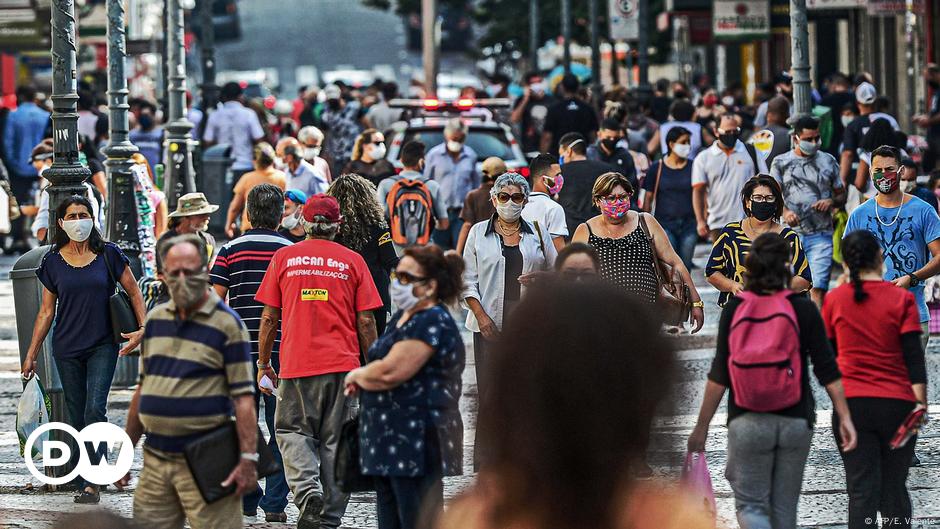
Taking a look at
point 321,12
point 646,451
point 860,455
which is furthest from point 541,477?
point 321,12

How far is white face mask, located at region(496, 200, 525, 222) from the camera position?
33.4 feet

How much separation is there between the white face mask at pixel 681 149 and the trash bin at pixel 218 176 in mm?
9005

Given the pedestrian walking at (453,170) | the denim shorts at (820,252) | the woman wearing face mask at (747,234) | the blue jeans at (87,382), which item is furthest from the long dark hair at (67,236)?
the pedestrian walking at (453,170)

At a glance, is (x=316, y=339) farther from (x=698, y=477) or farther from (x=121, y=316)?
(x=698, y=477)

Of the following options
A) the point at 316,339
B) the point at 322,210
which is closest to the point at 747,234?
the point at 322,210

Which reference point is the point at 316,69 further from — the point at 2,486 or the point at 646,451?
the point at 646,451

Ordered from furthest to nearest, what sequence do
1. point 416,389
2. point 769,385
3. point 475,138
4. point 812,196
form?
point 475,138
point 812,196
point 416,389
point 769,385

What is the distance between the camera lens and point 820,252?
13.2m

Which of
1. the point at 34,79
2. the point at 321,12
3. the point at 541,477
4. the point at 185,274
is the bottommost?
the point at 541,477

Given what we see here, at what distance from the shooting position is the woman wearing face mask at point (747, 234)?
31.2ft

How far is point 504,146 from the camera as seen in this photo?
20.9 meters

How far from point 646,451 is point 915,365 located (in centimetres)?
240

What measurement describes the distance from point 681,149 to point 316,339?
25.0 feet

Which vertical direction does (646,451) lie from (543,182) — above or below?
below
